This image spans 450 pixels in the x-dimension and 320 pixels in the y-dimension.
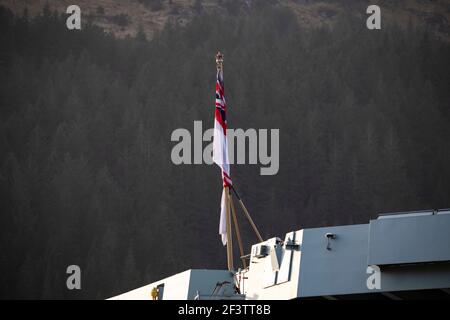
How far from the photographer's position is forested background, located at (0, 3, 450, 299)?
106 metres

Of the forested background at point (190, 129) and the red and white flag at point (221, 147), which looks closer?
the red and white flag at point (221, 147)

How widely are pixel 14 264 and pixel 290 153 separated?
3220 centimetres

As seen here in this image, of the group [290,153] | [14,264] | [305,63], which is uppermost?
[305,63]

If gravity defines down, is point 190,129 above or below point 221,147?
below

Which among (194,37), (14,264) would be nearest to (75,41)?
(194,37)

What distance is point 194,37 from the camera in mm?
143000

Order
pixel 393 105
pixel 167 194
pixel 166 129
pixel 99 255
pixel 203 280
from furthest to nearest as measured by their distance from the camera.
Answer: pixel 393 105 → pixel 166 129 → pixel 167 194 → pixel 99 255 → pixel 203 280

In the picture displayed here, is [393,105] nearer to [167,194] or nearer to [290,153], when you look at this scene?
[290,153]

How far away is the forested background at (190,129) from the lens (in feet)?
347

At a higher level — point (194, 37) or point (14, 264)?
point (194, 37)

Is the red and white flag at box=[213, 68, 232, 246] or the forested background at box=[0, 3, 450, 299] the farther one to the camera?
the forested background at box=[0, 3, 450, 299]

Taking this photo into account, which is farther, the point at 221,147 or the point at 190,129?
the point at 190,129

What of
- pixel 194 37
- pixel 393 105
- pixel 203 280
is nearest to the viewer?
pixel 203 280

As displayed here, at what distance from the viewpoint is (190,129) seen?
402 feet
